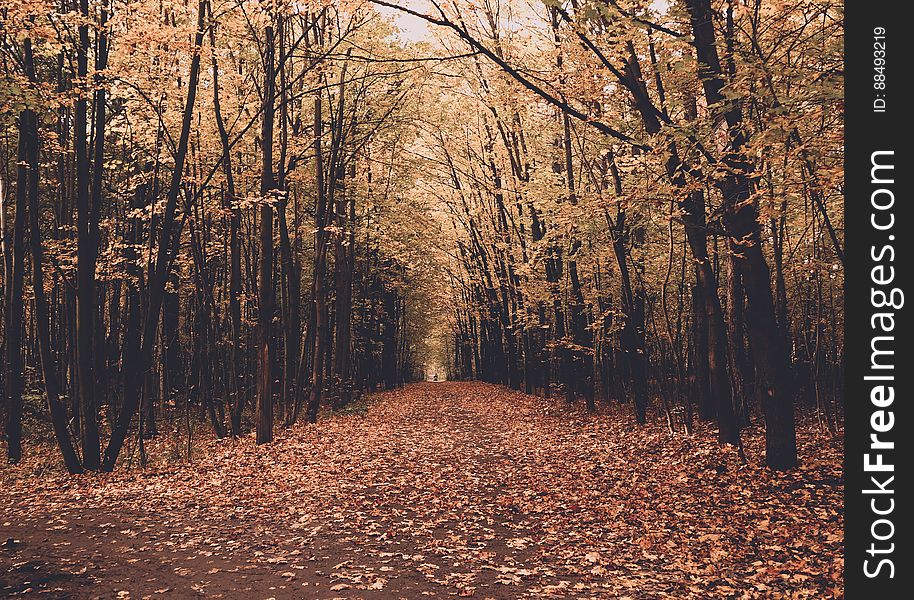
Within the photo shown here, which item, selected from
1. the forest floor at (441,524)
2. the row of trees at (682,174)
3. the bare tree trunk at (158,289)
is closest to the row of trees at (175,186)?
the bare tree trunk at (158,289)

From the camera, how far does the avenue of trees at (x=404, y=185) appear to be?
8617 millimetres

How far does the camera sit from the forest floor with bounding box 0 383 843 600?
19.4 feet

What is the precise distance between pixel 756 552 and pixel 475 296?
35.0 meters

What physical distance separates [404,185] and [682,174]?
17534 millimetres

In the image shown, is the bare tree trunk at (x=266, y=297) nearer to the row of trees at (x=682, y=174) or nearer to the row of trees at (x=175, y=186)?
the row of trees at (x=175, y=186)

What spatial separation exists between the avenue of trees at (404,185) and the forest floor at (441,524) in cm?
136

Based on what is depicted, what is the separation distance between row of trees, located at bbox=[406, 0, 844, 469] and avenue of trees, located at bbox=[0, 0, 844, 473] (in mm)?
73

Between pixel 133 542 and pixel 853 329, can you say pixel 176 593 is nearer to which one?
pixel 133 542

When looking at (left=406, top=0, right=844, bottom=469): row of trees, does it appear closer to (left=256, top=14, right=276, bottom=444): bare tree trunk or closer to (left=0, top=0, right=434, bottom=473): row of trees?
(left=0, top=0, right=434, bottom=473): row of trees

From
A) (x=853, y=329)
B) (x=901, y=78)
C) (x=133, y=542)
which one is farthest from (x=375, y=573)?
(x=901, y=78)

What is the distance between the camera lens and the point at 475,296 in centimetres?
4106

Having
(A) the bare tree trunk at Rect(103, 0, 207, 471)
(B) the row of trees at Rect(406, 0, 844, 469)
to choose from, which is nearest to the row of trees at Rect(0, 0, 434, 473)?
(A) the bare tree trunk at Rect(103, 0, 207, 471)

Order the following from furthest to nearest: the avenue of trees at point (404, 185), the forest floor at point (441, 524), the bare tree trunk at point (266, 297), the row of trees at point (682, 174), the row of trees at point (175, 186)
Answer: the bare tree trunk at point (266, 297)
the row of trees at point (175, 186)
the avenue of trees at point (404, 185)
the row of trees at point (682, 174)
the forest floor at point (441, 524)

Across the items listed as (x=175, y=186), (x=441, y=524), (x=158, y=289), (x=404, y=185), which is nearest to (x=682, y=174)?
(x=441, y=524)
